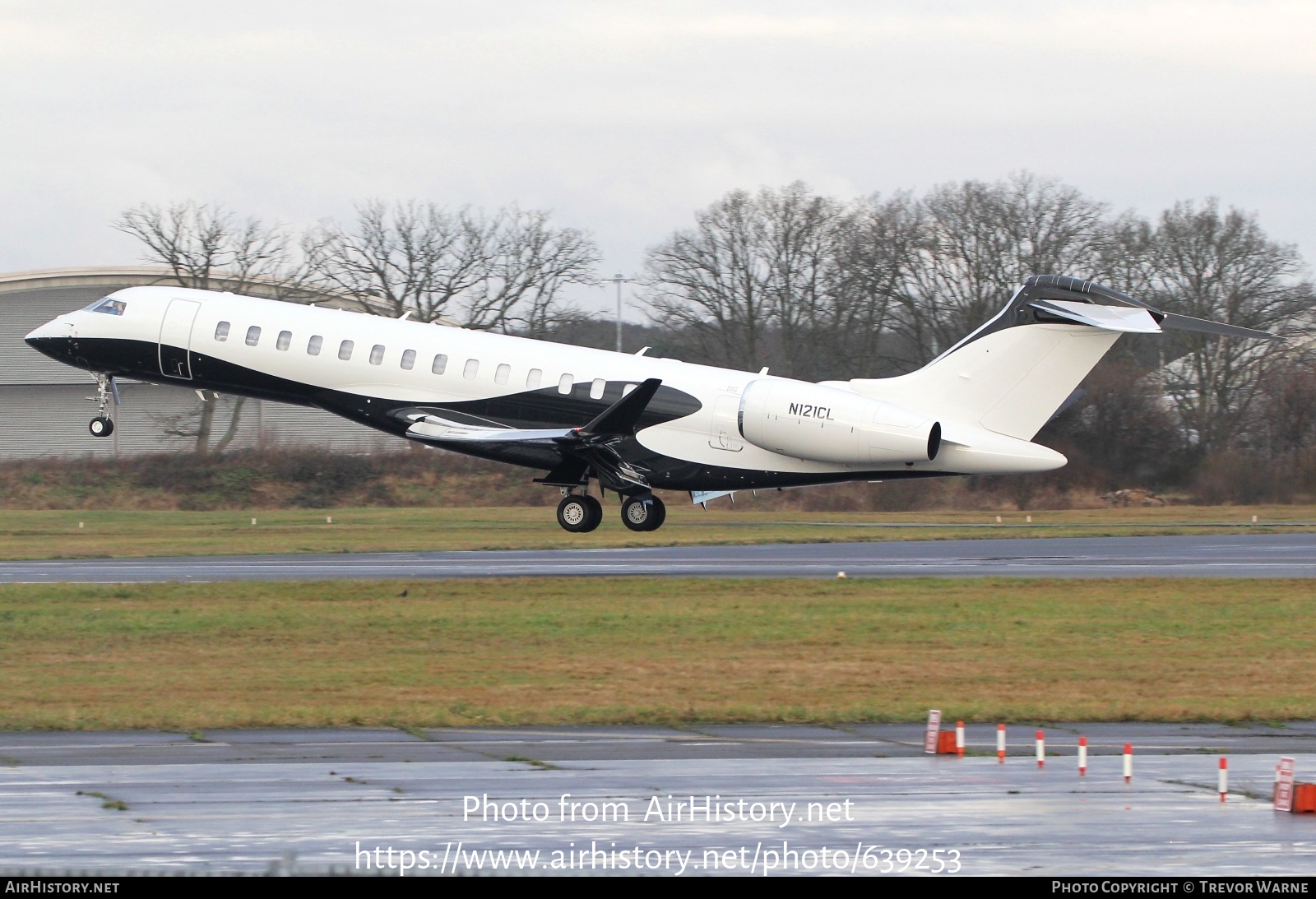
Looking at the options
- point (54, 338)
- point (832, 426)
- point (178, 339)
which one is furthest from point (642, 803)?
point (54, 338)

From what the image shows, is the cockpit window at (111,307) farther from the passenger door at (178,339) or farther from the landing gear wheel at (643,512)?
the landing gear wheel at (643,512)

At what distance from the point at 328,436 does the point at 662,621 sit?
45854 millimetres

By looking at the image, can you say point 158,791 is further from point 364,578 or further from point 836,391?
point 836,391

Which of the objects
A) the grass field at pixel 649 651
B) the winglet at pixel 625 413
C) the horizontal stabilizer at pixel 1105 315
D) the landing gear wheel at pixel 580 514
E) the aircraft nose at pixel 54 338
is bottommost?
the grass field at pixel 649 651

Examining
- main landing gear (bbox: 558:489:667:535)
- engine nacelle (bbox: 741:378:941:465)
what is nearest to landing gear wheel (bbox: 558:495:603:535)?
main landing gear (bbox: 558:489:667:535)

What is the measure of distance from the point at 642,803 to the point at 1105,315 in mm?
21049

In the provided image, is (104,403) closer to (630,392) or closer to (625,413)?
(625,413)

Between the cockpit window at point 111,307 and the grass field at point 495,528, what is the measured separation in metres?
5.96

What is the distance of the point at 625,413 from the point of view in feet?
97.3

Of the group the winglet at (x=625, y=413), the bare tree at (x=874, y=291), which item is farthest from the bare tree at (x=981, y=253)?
the winglet at (x=625, y=413)

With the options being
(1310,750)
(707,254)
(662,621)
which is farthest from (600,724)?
(707,254)

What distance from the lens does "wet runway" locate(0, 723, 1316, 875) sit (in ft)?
29.3

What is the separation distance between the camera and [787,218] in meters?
75.6

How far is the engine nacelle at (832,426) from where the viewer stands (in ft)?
97.3
